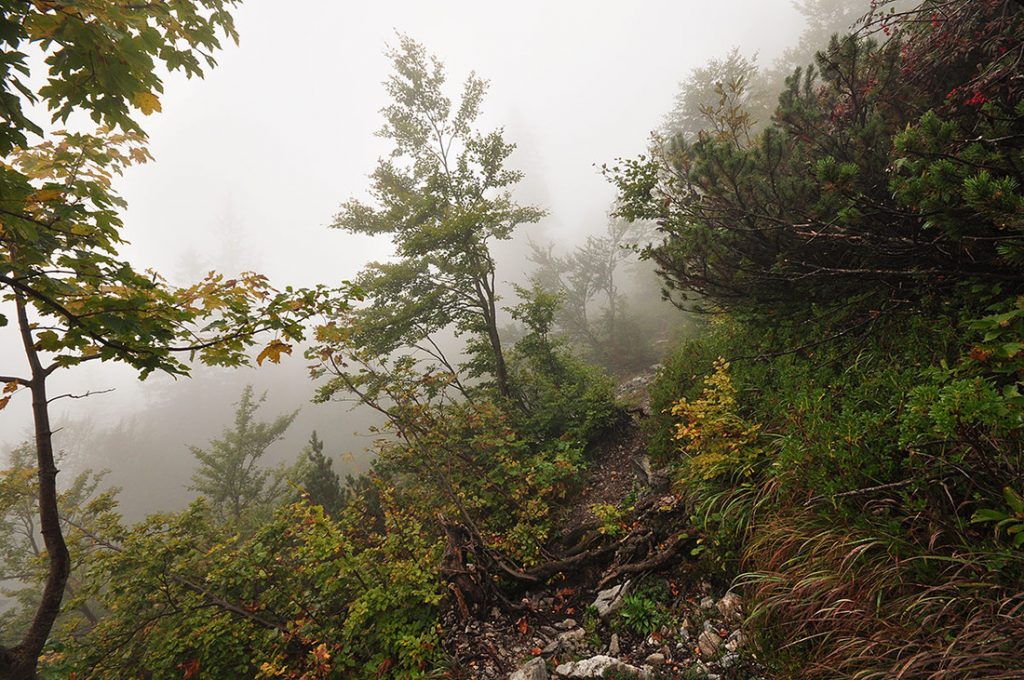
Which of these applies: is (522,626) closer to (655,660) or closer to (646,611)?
(646,611)

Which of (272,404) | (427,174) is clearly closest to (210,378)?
(272,404)

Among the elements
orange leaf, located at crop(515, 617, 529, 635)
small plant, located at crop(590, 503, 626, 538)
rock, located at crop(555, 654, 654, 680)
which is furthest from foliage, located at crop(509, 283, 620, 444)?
rock, located at crop(555, 654, 654, 680)

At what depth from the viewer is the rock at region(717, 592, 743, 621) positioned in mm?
2850

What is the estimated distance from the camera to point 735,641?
2664 mm

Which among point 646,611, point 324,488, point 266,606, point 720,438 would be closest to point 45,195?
point 266,606

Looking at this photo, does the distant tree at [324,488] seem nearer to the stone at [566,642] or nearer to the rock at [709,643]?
the stone at [566,642]

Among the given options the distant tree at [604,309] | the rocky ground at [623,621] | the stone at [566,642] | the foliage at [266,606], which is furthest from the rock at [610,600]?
the distant tree at [604,309]

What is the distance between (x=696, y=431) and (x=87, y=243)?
518 cm

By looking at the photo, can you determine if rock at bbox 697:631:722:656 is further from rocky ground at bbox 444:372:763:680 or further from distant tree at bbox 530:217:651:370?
distant tree at bbox 530:217:651:370

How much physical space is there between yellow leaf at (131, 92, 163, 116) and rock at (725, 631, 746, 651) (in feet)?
17.3

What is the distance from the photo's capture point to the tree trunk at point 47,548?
7.94 ft

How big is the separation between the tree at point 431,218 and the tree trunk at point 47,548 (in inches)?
217

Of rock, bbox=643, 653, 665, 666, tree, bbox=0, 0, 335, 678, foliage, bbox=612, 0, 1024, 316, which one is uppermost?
tree, bbox=0, 0, 335, 678

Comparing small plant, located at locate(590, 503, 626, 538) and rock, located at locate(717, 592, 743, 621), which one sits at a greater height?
small plant, located at locate(590, 503, 626, 538)
